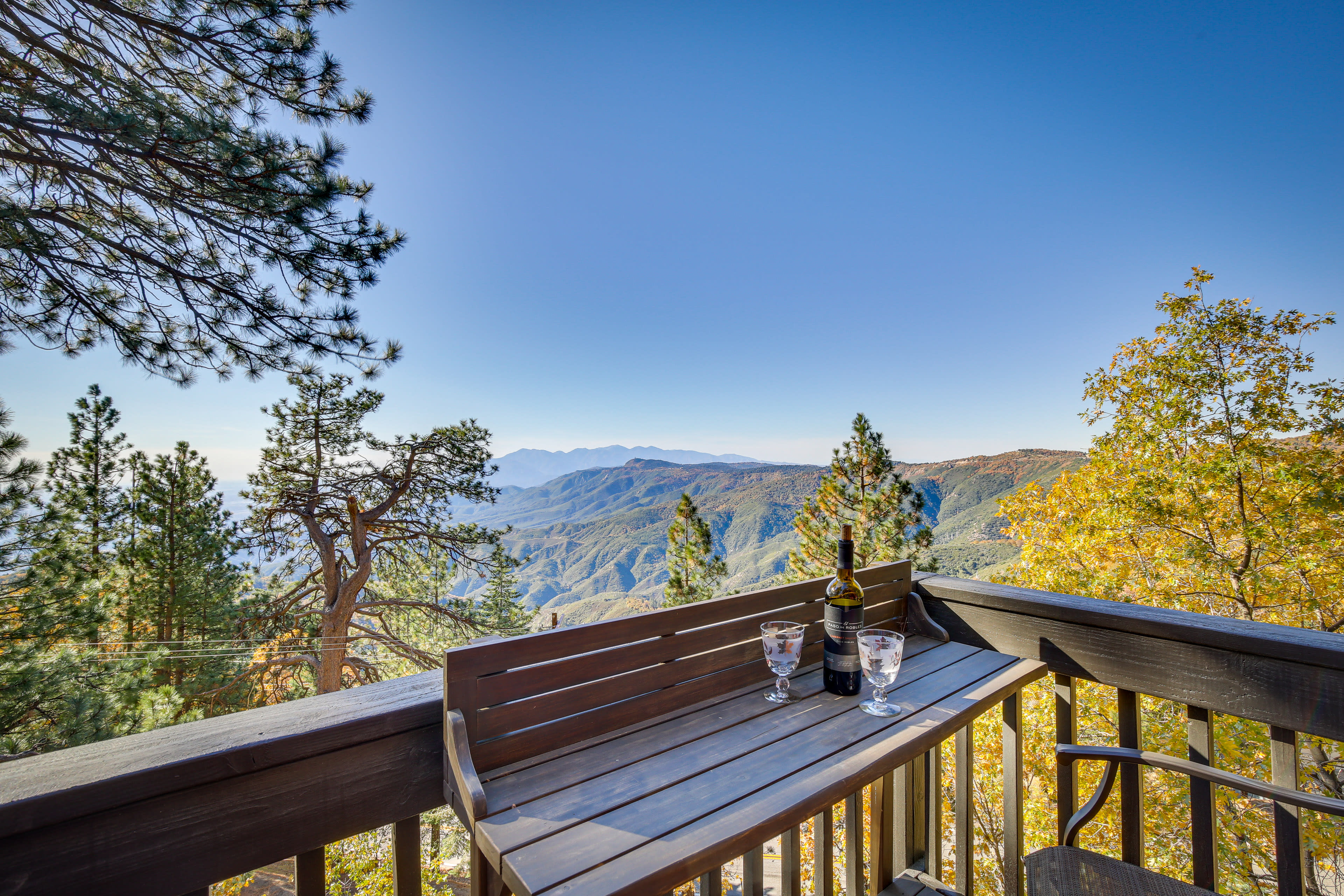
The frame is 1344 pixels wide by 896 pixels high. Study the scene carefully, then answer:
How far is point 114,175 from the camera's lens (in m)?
3.03

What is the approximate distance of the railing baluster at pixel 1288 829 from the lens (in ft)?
2.96

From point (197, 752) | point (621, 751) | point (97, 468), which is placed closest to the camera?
point (197, 752)

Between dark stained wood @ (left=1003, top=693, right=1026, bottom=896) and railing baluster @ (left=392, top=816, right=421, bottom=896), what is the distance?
4.21 ft

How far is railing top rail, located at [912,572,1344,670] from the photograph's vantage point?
96 cm

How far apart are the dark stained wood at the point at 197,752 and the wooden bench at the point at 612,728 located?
0.12 metres

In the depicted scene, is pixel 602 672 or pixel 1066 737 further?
pixel 1066 737

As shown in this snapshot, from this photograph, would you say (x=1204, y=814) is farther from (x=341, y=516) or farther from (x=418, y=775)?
(x=341, y=516)

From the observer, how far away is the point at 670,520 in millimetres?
50250

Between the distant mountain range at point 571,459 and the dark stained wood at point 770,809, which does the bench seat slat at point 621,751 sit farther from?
the distant mountain range at point 571,459

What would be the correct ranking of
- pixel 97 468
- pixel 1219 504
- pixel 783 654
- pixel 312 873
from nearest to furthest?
pixel 312 873 < pixel 783 654 < pixel 1219 504 < pixel 97 468

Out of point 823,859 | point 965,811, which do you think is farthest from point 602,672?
point 965,811

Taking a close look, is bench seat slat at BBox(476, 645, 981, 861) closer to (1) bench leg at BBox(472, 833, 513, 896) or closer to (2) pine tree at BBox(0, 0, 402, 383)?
(1) bench leg at BBox(472, 833, 513, 896)

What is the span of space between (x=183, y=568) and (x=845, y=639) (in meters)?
10.9

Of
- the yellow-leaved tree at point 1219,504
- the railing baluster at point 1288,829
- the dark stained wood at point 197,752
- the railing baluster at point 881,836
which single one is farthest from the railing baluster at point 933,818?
the yellow-leaved tree at point 1219,504
